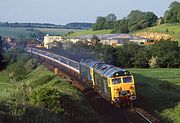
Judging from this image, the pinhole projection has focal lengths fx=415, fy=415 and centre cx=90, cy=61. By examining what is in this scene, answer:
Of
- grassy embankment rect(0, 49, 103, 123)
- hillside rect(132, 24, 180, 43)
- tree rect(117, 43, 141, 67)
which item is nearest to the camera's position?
grassy embankment rect(0, 49, 103, 123)

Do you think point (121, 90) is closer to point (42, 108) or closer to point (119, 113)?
point (119, 113)

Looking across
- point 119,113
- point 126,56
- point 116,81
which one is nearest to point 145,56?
point 126,56

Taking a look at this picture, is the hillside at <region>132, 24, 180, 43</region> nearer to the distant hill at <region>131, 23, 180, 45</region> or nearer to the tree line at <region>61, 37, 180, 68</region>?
the distant hill at <region>131, 23, 180, 45</region>

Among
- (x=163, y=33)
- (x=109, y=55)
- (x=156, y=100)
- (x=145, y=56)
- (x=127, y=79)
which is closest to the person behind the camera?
(x=127, y=79)

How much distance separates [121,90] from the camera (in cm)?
3059

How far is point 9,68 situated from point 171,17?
118m

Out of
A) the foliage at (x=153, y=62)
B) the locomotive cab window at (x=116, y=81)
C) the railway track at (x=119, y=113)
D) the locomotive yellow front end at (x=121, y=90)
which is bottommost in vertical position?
the foliage at (x=153, y=62)

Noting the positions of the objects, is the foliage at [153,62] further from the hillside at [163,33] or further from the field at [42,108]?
the field at [42,108]

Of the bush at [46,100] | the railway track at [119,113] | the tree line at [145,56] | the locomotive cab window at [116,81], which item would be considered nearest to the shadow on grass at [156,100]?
the railway track at [119,113]

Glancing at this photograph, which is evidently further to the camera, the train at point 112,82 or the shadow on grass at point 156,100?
the shadow on grass at point 156,100

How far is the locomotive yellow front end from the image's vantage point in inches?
1196

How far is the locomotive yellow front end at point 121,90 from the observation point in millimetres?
30391

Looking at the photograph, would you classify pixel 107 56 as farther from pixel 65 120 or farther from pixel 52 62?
pixel 65 120

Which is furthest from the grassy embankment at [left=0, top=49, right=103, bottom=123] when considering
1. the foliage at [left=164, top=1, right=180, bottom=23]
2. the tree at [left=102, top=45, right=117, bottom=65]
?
the foliage at [left=164, top=1, right=180, bottom=23]
